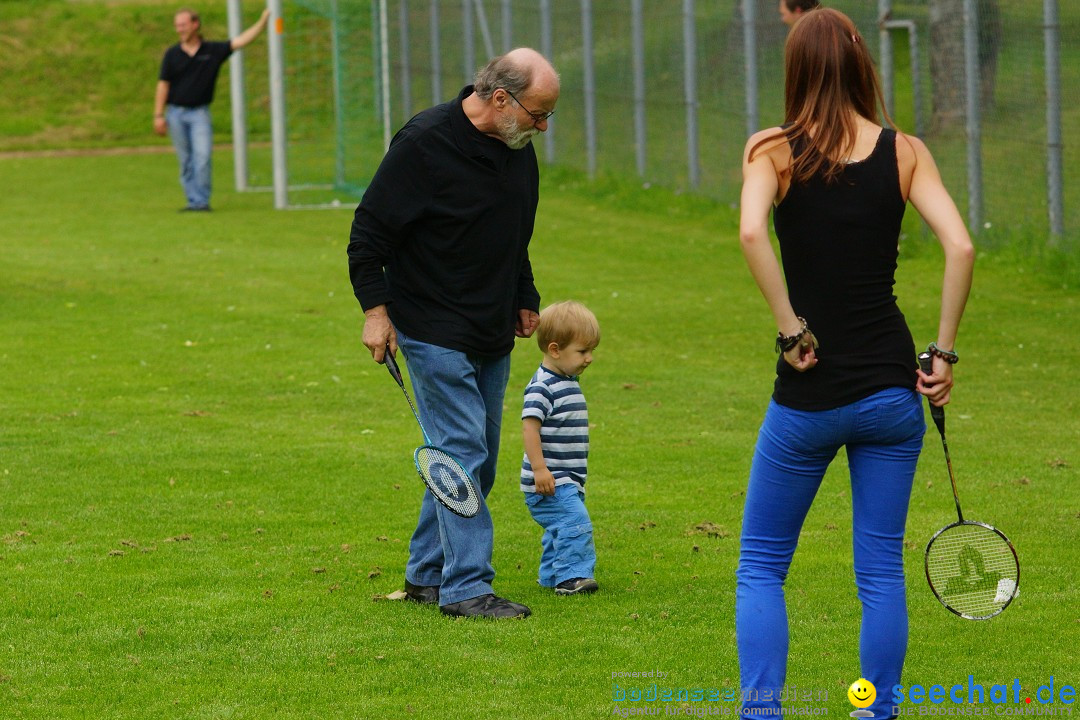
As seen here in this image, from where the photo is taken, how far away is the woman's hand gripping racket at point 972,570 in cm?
443

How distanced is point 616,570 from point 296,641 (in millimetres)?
1465

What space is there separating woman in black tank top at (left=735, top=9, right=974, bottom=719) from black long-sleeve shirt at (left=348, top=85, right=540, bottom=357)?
5.14 ft

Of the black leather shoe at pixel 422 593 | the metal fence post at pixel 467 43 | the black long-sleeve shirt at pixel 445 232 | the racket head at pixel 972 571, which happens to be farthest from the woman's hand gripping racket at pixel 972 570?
the metal fence post at pixel 467 43

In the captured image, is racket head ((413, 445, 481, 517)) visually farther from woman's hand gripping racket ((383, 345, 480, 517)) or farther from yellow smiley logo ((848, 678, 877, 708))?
yellow smiley logo ((848, 678, 877, 708))

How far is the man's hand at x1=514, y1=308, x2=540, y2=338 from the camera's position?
5.86 metres

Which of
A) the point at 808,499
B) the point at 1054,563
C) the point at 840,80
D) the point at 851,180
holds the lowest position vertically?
the point at 1054,563

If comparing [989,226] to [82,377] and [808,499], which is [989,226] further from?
[808,499]

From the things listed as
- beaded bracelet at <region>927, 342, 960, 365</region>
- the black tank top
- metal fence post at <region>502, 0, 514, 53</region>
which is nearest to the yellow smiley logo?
the black tank top

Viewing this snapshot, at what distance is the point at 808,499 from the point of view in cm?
421

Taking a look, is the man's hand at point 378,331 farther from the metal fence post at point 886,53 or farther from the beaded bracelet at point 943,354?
the metal fence post at point 886,53

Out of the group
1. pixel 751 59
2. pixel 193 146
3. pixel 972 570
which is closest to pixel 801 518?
pixel 972 570

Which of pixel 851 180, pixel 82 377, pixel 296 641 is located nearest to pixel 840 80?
pixel 851 180

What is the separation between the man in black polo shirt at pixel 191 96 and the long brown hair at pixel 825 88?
1599 cm

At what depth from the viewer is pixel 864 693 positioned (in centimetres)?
423
